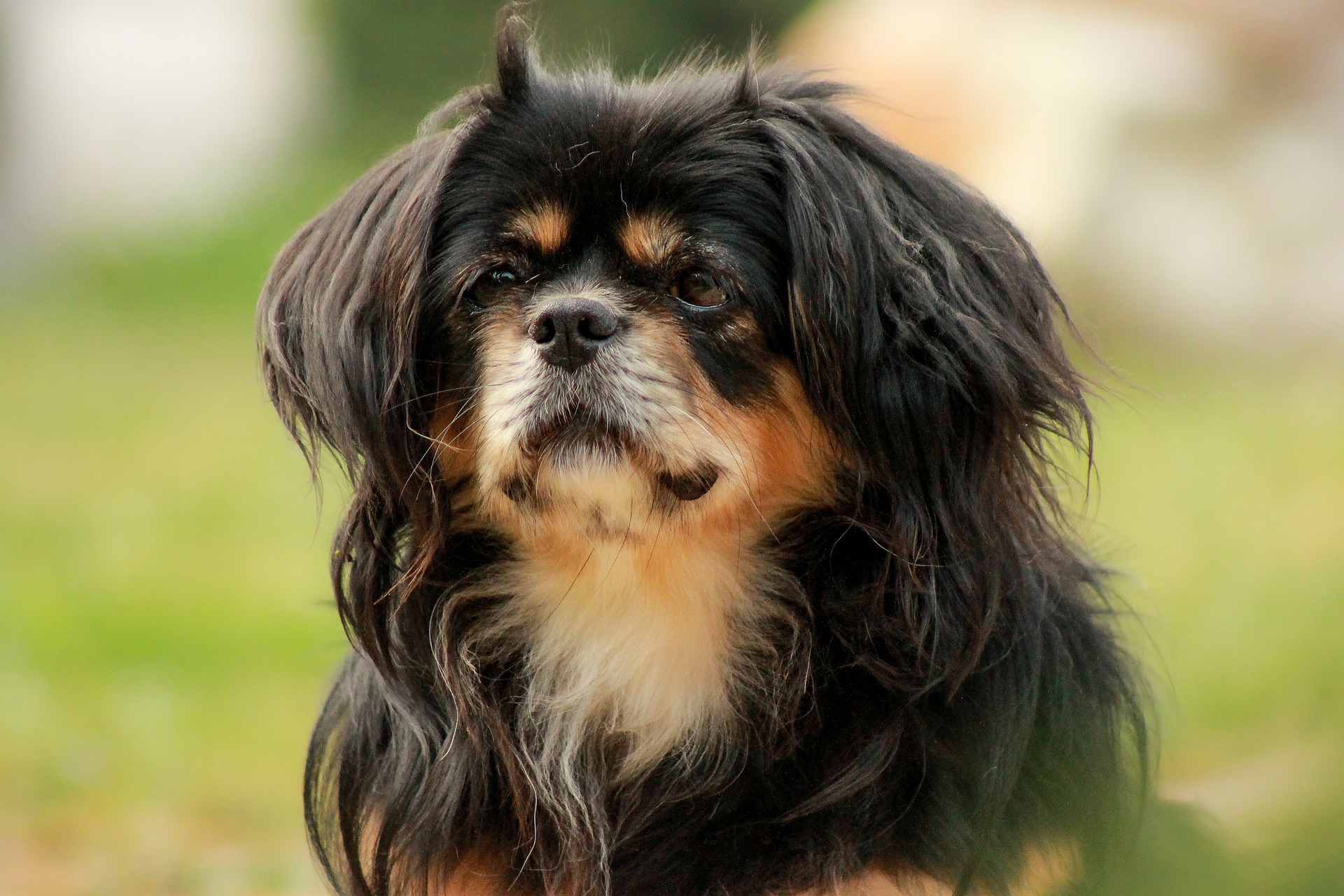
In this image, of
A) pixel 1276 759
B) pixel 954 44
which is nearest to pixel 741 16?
pixel 954 44

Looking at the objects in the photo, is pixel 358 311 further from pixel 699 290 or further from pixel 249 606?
pixel 249 606

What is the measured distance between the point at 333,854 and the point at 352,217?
119 centimetres

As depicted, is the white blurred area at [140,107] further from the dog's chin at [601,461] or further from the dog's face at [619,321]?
the dog's chin at [601,461]

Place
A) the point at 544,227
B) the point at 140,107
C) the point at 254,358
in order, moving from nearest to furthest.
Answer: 1. the point at 544,227
2. the point at 254,358
3. the point at 140,107

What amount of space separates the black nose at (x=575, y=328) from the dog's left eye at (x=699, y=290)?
14 cm

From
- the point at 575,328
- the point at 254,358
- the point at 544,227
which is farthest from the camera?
the point at 254,358

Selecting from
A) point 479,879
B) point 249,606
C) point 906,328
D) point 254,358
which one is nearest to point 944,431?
point 906,328

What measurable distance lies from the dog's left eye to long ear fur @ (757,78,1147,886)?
12 centimetres

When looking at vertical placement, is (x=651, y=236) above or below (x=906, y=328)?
above

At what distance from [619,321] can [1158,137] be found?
26.0ft

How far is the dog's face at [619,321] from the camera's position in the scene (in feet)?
7.80

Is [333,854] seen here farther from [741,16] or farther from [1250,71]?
[741,16]

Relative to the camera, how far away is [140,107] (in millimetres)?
11680

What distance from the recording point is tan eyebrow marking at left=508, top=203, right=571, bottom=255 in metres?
2.44
